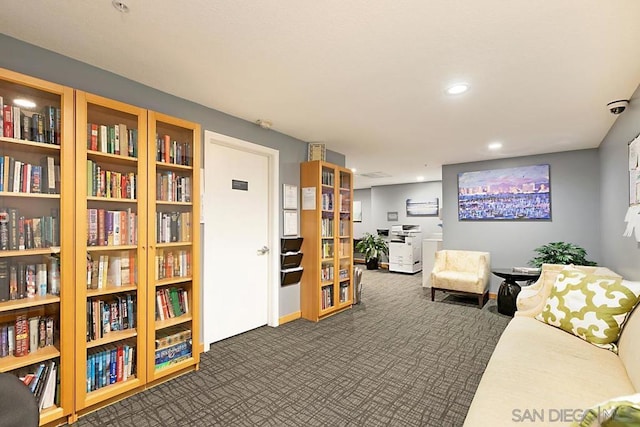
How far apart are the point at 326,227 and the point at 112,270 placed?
2476mm

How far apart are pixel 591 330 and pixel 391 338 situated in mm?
1768

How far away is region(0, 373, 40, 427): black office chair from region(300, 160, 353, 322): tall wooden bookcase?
9.90 feet

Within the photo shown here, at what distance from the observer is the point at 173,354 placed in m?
2.46

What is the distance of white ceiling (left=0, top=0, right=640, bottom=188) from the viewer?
5.20 ft

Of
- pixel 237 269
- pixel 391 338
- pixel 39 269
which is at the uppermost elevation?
pixel 39 269

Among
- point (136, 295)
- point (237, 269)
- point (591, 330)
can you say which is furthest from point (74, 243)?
point (591, 330)

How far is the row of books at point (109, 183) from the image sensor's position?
2.08 meters

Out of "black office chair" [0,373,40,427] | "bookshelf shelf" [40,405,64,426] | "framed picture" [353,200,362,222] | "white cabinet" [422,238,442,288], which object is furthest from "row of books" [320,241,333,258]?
"framed picture" [353,200,362,222]

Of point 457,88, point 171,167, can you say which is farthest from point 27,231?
point 457,88

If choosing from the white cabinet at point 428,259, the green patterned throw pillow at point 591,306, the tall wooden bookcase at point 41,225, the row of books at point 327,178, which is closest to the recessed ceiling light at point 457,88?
the green patterned throw pillow at point 591,306

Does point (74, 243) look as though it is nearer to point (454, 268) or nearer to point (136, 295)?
point (136, 295)

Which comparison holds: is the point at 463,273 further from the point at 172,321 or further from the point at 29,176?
the point at 29,176

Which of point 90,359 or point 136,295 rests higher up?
point 136,295

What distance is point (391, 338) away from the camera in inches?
130
